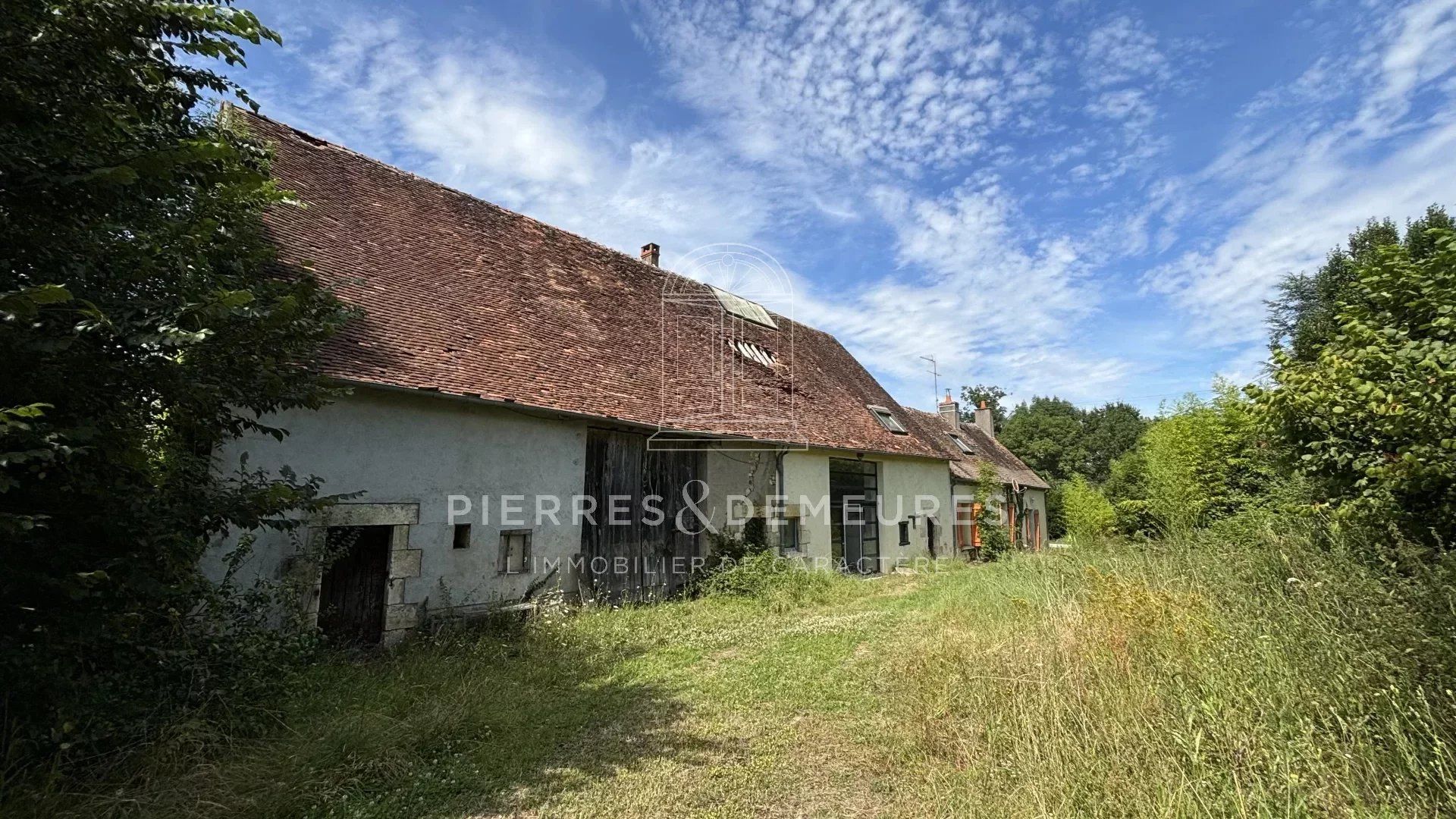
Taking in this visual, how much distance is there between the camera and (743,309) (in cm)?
1606

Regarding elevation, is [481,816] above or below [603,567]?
below

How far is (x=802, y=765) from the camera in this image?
159 inches

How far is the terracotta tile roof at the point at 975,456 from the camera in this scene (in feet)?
66.4

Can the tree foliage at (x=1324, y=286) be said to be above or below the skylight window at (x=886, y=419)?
above

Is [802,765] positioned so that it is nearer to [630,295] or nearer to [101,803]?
[101,803]

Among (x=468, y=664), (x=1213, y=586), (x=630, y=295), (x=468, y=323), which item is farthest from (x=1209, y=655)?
(x=630, y=295)

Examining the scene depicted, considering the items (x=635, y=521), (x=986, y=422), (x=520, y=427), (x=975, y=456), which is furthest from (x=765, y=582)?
(x=986, y=422)

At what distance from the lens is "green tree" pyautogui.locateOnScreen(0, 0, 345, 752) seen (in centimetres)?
281

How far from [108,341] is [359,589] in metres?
4.80

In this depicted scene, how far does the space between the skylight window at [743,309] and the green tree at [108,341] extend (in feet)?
38.8

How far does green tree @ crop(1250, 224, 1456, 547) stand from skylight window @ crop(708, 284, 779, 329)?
11579mm

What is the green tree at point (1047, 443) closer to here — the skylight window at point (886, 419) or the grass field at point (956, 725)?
the skylight window at point (886, 419)

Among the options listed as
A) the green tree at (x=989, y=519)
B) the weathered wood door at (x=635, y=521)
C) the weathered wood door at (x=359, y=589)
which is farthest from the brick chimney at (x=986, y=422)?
the weathered wood door at (x=359, y=589)

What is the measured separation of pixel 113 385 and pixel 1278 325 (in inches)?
940
